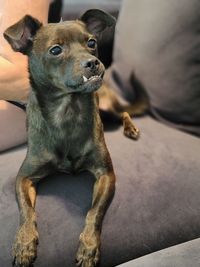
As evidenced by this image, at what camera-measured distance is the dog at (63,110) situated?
1.18 meters

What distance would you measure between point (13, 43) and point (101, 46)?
0.81m

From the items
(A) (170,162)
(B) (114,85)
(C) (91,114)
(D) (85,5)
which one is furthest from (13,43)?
(D) (85,5)

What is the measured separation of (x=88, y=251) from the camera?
1.10 metres

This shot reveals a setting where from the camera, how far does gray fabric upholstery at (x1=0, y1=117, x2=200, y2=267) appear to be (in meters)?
1.15

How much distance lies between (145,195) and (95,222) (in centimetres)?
20

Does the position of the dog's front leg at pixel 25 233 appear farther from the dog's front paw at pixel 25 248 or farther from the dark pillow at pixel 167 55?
the dark pillow at pixel 167 55

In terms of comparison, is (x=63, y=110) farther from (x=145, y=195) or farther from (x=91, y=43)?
(x=145, y=195)

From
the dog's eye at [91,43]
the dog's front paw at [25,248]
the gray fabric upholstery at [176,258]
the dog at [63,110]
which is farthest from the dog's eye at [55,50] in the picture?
the gray fabric upholstery at [176,258]

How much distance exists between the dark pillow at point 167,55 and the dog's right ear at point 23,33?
0.54 metres

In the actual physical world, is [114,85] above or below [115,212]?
below

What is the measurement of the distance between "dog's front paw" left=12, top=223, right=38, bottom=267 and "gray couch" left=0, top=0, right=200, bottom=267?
0.08ft

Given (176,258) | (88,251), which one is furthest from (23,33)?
(176,258)

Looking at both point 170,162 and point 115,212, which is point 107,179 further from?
point 170,162

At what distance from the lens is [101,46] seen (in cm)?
204
